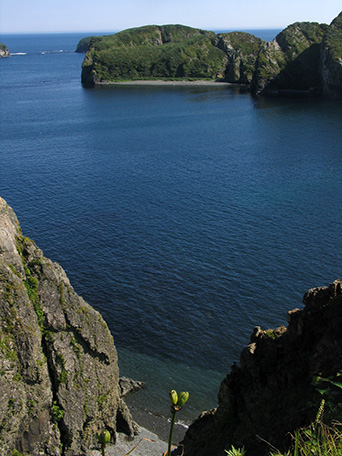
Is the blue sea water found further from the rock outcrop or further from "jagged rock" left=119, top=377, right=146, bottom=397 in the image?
the rock outcrop

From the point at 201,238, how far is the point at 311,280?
1912cm

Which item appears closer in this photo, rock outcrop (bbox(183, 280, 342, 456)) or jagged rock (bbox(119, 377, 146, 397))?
rock outcrop (bbox(183, 280, 342, 456))

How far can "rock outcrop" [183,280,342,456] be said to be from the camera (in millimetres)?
24859

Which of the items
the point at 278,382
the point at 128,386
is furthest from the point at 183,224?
the point at 278,382

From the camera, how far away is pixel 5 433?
104 ft

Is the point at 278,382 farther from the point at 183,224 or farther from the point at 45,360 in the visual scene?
the point at 183,224

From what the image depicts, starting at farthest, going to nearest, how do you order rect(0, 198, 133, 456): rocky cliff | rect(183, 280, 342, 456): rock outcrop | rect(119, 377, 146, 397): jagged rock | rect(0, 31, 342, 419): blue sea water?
rect(0, 31, 342, 419): blue sea water, rect(119, 377, 146, 397): jagged rock, rect(0, 198, 133, 456): rocky cliff, rect(183, 280, 342, 456): rock outcrop

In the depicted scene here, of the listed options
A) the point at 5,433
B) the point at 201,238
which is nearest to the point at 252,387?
the point at 5,433

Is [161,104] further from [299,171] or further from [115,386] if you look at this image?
[115,386]

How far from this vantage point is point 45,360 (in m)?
34.1

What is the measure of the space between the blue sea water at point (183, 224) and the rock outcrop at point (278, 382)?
1383cm

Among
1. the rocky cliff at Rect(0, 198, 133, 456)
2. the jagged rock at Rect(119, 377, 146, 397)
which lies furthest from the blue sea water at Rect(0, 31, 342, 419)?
the rocky cliff at Rect(0, 198, 133, 456)

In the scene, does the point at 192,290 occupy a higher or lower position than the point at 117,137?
lower

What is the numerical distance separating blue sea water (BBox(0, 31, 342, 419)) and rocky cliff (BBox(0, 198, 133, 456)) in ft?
30.8
